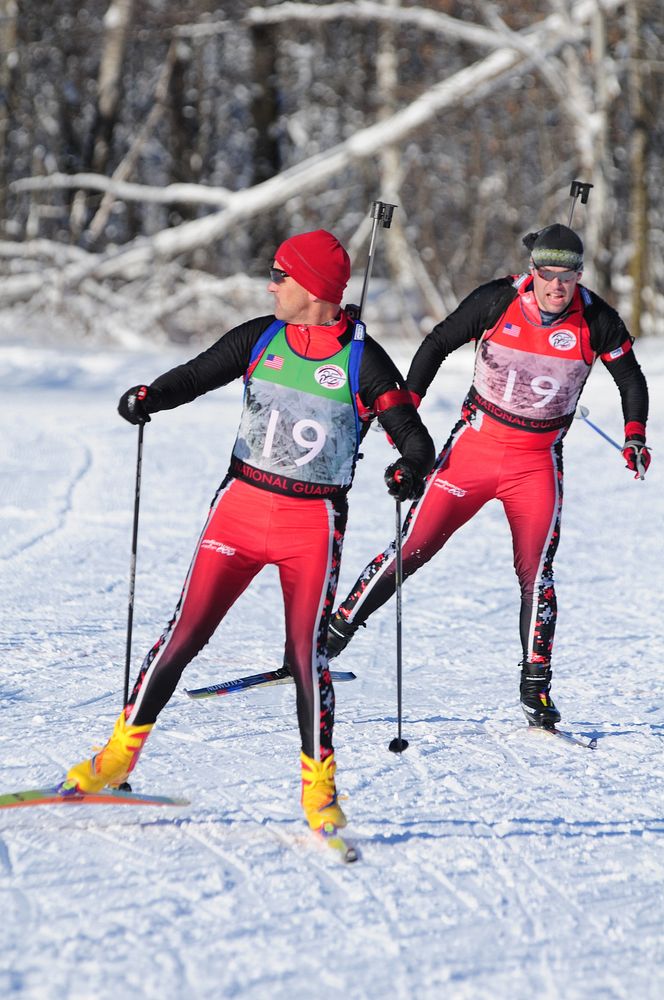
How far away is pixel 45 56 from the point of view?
20.9 meters

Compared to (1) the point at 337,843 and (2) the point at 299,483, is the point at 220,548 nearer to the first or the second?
(2) the point at 299,483

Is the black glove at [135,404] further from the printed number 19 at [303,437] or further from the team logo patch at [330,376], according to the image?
the team logo patch at [330,376]

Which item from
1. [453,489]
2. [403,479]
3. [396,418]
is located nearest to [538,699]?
[453,489]

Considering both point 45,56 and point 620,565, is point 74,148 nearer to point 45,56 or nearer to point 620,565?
point 45,56

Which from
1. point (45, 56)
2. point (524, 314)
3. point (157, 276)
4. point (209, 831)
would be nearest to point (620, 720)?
point (524, 314)

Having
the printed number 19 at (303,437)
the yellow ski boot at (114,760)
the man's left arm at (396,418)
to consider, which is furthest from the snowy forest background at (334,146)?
the yellow ski boot at (114,760)

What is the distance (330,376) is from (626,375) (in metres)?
1.73

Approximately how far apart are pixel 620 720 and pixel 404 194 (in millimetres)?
19367

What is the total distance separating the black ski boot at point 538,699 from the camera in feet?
15.9

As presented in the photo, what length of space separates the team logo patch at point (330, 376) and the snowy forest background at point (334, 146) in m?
13.8

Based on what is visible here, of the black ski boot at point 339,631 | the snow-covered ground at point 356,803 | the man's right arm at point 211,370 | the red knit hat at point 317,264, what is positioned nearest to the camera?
the snow-covered ground at point 356,803

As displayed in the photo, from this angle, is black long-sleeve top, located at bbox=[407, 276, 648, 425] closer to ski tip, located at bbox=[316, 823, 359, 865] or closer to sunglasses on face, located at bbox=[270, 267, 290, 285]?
sunglasses on face, located at bbox=[270, 267, 290, 285]

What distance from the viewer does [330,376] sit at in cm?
367

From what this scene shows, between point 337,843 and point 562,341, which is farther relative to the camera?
point 562,341
